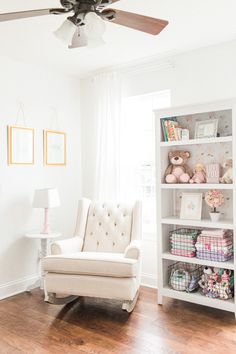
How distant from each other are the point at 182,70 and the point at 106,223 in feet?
5.79

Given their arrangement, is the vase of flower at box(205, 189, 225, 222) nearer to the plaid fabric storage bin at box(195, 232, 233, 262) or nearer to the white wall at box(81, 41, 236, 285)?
the plaid fabric storage bin at box(195, 232, 233, 262)

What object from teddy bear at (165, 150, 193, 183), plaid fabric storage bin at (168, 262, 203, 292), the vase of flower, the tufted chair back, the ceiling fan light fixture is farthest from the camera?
the tufted chair back

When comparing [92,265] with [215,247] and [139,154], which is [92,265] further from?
[139,154]

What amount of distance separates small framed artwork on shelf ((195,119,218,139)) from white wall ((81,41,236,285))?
0.32 meters

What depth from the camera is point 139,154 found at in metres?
4.01

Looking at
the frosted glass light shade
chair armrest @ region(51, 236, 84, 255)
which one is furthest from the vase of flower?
the frosted glass light shade

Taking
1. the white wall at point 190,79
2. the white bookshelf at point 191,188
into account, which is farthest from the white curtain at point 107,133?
the white bookshelf at point 191,188

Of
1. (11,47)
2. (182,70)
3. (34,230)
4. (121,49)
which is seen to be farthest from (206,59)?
(34,230)

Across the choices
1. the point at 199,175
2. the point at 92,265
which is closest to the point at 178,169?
the point at 199,175

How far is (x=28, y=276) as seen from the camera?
3.75 m

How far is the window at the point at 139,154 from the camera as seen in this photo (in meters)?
3.91

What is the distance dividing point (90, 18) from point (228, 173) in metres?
1.79

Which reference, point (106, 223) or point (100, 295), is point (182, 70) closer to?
point (106, 223)

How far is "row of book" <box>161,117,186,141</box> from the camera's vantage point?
3.19 meters
